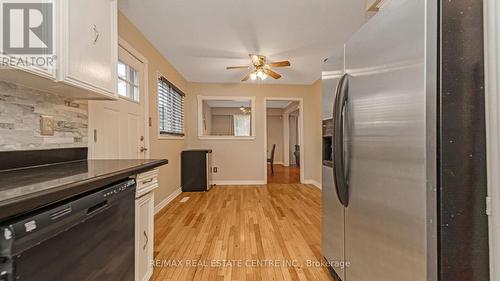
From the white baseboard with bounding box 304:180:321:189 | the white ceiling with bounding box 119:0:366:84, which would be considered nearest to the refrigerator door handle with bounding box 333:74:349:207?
the white ceiling with bounding box 119:0:366:84

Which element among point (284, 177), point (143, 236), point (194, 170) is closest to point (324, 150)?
point (143, 236)

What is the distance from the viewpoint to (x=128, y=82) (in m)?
2.49

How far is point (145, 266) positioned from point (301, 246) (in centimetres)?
135

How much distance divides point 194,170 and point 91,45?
324 centimetres

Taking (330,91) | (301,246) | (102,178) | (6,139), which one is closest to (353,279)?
(301,246)

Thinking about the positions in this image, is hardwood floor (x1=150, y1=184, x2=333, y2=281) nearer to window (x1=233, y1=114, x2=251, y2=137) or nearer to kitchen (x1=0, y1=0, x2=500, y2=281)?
kitchen (x1=0, y1=0, x2=500, y2=281)

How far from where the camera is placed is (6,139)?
1141 millimetres

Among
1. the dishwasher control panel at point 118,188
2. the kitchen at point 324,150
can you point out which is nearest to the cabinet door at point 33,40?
the kitchen at point 324,150

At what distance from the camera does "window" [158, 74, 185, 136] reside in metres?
3.47

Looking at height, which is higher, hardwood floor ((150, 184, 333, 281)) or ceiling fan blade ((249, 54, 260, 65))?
→ ceiling fan blade ((249, 54, 260, 65))

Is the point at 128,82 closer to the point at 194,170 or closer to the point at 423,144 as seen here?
the point at 194,170

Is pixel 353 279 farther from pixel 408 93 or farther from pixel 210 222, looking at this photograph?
pixel 210 222

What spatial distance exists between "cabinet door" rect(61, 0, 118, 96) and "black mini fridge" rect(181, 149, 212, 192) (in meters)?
2.86

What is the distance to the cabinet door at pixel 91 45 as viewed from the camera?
115cm
